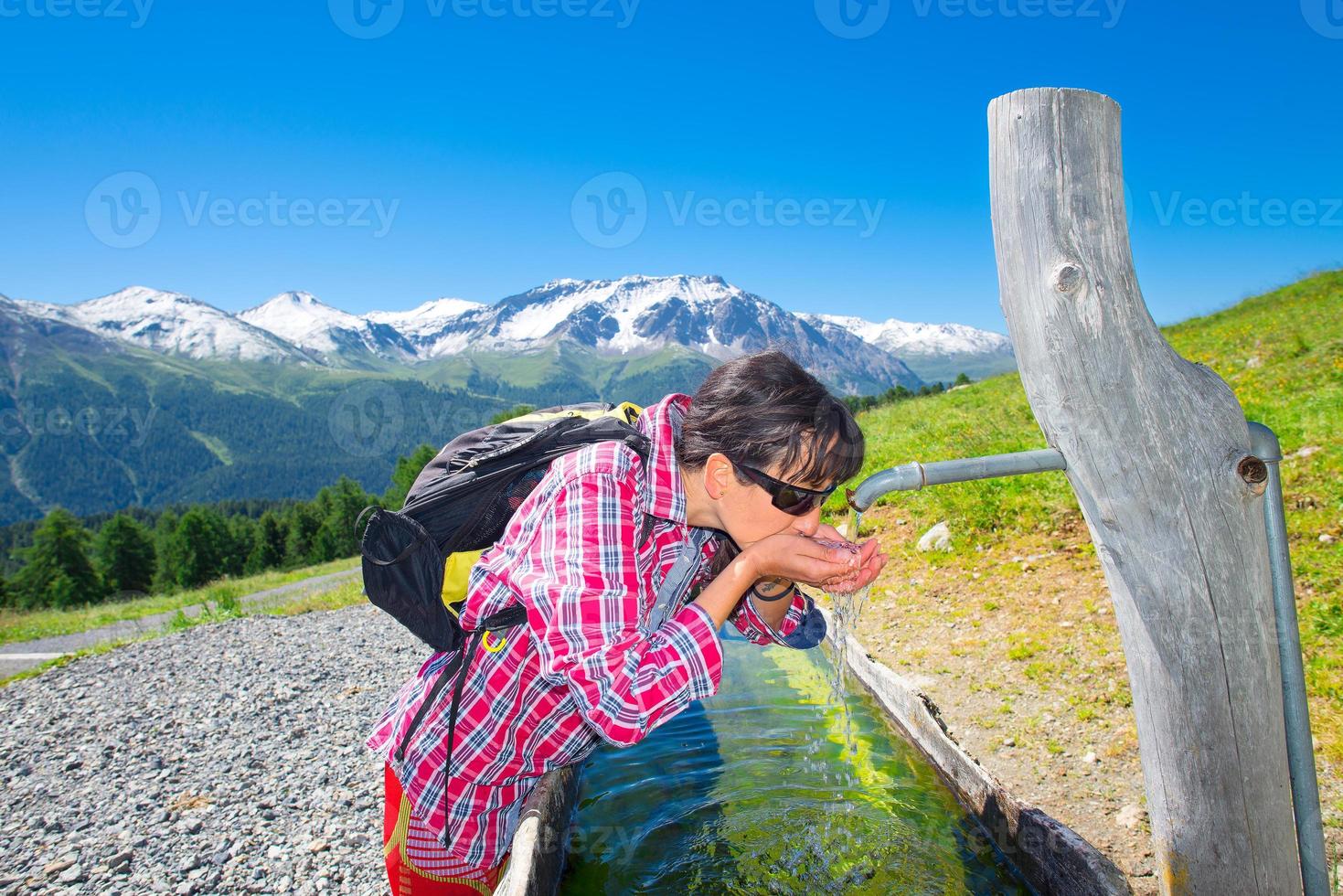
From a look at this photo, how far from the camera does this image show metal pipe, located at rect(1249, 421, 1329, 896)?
218 centimetres

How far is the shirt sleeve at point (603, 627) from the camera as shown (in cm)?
Result: 198

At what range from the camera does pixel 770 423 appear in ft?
7.59

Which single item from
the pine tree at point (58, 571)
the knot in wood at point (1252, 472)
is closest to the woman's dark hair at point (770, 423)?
the knot in wood at point (1252, 472)

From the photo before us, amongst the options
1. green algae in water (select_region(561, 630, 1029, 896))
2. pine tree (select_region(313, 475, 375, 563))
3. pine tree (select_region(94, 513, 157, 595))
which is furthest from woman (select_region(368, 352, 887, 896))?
pine tree (select_region(94, 513, 157, 595))

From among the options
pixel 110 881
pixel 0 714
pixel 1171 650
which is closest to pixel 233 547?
pixel 0 714

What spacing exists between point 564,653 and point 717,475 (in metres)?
0.76

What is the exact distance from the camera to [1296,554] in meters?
6.09

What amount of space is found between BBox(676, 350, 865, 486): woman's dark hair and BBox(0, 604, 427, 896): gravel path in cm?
398

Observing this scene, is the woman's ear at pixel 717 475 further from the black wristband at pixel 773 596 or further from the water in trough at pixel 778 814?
the water in trough at pixel 778 814

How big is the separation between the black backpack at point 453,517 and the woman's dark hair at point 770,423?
21cm

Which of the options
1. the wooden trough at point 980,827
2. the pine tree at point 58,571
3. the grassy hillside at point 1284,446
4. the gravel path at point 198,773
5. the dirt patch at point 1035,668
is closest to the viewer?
the wooden trough at point 980,827

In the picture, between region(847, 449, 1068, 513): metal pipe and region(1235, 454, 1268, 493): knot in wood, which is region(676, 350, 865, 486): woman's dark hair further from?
region(1235, 454, 1268, 493): knot in wood

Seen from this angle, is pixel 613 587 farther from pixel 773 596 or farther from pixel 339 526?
pixel 339 526

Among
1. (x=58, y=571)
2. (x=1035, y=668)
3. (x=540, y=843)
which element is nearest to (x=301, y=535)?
(x=58, y=571)
